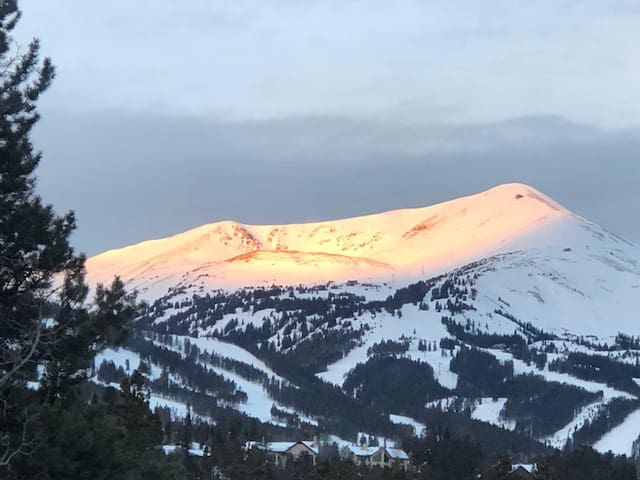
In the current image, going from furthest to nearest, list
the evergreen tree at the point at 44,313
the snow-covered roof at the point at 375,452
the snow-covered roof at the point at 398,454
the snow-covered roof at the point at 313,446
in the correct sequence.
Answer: the snow-covered roof at the point at 398,454, the snow-covered roof at the point at 375,452, the snow-covered roof at the point at 313,446, the evergreen tree at the point at 44,313

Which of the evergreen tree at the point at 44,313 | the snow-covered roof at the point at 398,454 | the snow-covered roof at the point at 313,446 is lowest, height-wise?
the snow-covered roof at the point at 398,454

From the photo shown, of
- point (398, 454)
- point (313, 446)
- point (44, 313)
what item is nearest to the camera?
point (44, 313)

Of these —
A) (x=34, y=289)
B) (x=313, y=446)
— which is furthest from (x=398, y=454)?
(x=34, y=289)

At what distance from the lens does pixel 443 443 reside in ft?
413

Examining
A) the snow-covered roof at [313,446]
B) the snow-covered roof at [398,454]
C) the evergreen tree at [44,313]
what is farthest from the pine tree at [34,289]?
the snow-covered roof at [398,454]

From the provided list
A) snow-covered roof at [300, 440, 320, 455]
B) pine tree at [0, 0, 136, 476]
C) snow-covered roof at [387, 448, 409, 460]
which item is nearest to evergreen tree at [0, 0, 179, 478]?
pine tree at [0, 0, 136, 476]

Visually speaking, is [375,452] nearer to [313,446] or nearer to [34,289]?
[313,446]

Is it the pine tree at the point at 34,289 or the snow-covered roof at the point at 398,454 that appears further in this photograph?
the snow-covered roof at the point at 398,454

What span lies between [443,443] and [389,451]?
123 feet

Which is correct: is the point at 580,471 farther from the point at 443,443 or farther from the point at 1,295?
the point at 1,295

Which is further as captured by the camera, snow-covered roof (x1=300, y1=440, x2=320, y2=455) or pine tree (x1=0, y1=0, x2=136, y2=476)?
snow-covered roof (x1=300, y1=440, x2=320, y2=455)

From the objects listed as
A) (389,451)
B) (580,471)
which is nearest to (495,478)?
(580,471)

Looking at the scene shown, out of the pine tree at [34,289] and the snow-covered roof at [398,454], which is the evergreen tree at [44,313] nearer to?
the pine tree at [34,289]

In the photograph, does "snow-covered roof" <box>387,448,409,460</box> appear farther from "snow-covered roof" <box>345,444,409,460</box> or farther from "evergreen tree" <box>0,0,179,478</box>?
"evergreen tree" <box>0,0,179,478</box>
